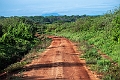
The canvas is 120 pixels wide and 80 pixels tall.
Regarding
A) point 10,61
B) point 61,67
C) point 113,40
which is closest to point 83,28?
point 113,40

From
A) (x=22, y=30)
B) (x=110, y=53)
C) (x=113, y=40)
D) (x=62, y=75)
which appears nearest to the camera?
(x=62, y=75)

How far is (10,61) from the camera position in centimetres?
2319

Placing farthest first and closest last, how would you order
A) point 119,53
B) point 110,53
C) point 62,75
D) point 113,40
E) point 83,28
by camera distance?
point 83,28
point 113,40
point 110,53
point 119,53
point 62,75

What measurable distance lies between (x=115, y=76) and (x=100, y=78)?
73cm

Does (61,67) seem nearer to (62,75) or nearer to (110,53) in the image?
(62,75)

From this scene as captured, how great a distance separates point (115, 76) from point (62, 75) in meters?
2.70

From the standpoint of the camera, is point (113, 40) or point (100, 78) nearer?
point (100, 78)

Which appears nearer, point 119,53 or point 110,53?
point 119,53

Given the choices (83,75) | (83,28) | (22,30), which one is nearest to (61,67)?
(83,75)

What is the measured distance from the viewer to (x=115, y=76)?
14.0 meters

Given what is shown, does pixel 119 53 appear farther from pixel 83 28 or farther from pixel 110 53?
pixel 83 28

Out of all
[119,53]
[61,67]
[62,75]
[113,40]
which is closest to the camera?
[62,75]

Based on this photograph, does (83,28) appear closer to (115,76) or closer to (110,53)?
(110,53)

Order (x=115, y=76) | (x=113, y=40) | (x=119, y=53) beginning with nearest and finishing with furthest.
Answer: (x=115, y=76)
(x=119, y=53)
(x=113, y=40)
